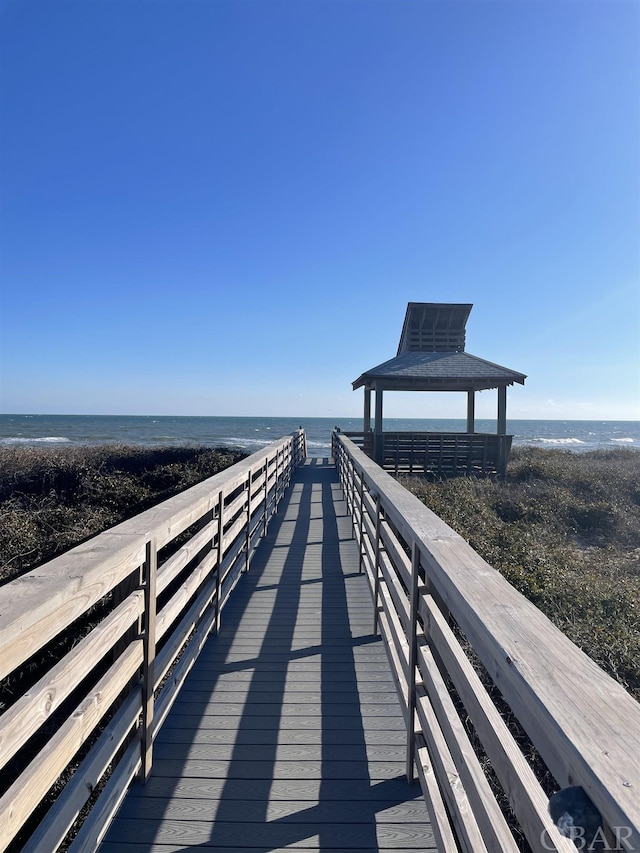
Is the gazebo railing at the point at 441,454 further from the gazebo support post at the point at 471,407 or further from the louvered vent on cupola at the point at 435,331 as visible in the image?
the louvered vent on cupola at the point at 435,331

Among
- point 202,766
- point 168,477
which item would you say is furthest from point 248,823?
point 168,477

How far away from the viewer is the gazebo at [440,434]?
38.2 ft

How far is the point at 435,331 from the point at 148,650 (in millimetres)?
12693

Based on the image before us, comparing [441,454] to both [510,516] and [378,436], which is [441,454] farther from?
[510,516]

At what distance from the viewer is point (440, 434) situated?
12.4 meters

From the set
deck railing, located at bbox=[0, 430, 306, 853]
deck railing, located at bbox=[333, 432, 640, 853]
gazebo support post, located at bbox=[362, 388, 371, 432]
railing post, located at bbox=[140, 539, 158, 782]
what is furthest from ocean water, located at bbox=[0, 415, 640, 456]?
deck railing, located at bbox=[333, 432, 640, 853]

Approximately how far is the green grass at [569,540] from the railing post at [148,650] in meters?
3.07

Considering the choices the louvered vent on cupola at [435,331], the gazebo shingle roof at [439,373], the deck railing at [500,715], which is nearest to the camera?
the deck railing at [500,715]

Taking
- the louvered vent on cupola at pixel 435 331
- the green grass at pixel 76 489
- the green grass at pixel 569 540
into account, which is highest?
the louvered vent on cupola at pixel 435 331

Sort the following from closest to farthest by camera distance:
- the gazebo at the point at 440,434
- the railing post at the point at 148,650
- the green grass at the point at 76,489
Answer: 1. the railing post at the point at 148,650
2. the green grass at the point at 76,489
3. the gazebo at the point at 440,434

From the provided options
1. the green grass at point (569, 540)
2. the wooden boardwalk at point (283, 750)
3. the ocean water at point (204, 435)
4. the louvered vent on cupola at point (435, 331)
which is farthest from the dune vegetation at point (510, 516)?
the ocean water at point (204, 435)

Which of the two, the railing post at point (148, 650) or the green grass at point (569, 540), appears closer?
the railing post at point (148, 650)

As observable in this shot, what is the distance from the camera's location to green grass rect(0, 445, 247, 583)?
5184 millimetres

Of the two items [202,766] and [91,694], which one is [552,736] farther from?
[202,766]
